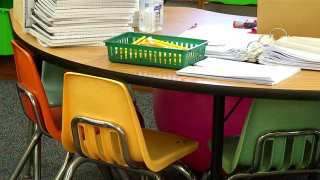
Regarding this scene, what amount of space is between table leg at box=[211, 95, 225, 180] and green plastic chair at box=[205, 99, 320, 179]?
38 mm

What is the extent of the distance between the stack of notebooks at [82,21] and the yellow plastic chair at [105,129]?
0.29 meters

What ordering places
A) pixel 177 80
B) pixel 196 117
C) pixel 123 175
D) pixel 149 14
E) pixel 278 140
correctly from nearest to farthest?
pixel 177 80 < pixel 278 140 < pixel 149 14 < pixel 196 117 < pixel 123 175

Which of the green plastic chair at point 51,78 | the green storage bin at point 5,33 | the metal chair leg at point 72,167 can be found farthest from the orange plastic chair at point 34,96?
the green storage bin at point 5,33

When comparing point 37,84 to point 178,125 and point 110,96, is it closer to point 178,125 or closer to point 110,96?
point 110,96

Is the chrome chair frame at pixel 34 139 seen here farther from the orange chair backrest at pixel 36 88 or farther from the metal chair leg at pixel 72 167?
the metal chair leg at pixel 72 167

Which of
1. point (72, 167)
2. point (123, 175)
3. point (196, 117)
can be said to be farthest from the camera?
point (123, 175)

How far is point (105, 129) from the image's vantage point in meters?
1.49

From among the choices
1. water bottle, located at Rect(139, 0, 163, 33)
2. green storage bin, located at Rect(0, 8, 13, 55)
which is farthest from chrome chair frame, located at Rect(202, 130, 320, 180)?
green storage bin, located at Rect(0, 8, 13, 55)

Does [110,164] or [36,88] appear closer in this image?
[110,164]

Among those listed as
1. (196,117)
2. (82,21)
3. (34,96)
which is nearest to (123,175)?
(196,117)

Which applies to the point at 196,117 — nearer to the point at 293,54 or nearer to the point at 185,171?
the point at 185,171

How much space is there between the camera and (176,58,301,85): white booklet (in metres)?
1.31

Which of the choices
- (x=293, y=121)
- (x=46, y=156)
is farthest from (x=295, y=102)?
(x=46, y=156)

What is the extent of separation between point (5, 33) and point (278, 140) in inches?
114
